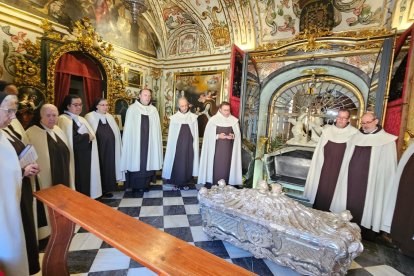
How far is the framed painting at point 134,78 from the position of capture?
676 cm

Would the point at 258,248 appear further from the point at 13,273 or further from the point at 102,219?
the point at 13,273

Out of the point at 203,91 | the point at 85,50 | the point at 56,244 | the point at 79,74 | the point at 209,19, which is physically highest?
the point at 209,19

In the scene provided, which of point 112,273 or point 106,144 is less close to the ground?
point 106,144

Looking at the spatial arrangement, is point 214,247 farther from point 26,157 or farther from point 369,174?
point 369,174

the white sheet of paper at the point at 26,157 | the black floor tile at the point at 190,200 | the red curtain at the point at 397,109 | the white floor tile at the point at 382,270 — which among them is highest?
the red curtain at the point at 397,109

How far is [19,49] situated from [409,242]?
7.54 m

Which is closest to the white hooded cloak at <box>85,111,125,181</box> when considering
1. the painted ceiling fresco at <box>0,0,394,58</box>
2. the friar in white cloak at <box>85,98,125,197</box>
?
the friar in white cloak at <box>85,98,125,197</box>

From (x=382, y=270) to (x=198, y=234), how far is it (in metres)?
2.34

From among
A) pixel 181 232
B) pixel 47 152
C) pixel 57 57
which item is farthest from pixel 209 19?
pixel 181 232

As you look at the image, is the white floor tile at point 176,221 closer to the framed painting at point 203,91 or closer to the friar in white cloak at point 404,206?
the friar in white cloak at point 404,206

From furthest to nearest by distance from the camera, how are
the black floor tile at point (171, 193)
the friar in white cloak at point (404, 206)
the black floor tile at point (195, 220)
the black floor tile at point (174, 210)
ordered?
the black floor tile at point (171, 193) < the black floor tile at point (174, 210) < the black floor tile at point (195, 220) < the friar in white cloak at point (404, 206)

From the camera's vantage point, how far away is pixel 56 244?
191cm

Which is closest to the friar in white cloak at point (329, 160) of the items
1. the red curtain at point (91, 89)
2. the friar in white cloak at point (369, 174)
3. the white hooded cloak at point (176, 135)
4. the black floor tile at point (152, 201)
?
the friar in white cloak at point (369, 174)

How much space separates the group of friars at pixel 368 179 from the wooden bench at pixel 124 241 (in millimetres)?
3061
